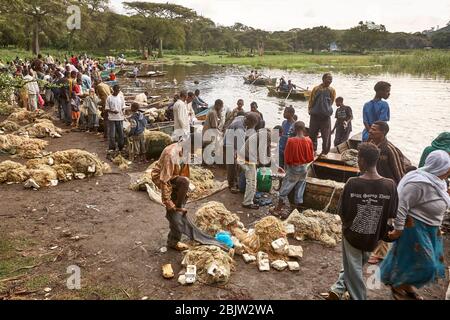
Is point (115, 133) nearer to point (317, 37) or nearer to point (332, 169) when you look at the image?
point (332, 169)

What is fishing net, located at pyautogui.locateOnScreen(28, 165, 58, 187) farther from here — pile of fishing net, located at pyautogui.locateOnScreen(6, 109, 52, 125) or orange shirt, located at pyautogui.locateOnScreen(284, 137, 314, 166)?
pile of fishing net, located at pyautogui.locateOnScreen(6, 109, 52, 125)

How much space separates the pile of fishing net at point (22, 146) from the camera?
9141 millimetres

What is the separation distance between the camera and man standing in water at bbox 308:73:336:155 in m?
7.85

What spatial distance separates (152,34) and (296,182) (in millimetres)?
62684

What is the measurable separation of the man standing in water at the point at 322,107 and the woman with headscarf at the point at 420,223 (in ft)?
14.3

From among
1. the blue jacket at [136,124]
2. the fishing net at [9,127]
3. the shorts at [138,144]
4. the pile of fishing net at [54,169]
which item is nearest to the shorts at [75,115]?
the fishing net at [9,127]

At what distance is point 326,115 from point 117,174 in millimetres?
5163

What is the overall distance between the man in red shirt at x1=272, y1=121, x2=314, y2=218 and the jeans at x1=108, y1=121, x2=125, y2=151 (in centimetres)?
524

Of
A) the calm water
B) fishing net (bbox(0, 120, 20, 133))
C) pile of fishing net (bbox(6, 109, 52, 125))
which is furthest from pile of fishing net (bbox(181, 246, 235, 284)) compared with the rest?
pile of fishing net (bbox(6, 109, 52, 125))

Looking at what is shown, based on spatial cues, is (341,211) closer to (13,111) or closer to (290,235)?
(290,235)

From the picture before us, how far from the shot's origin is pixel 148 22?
61312 millimetres

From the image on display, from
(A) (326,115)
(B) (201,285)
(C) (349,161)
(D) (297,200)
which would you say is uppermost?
(A) (326,115)

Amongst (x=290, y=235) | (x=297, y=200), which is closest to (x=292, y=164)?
(x=297, y=200)
